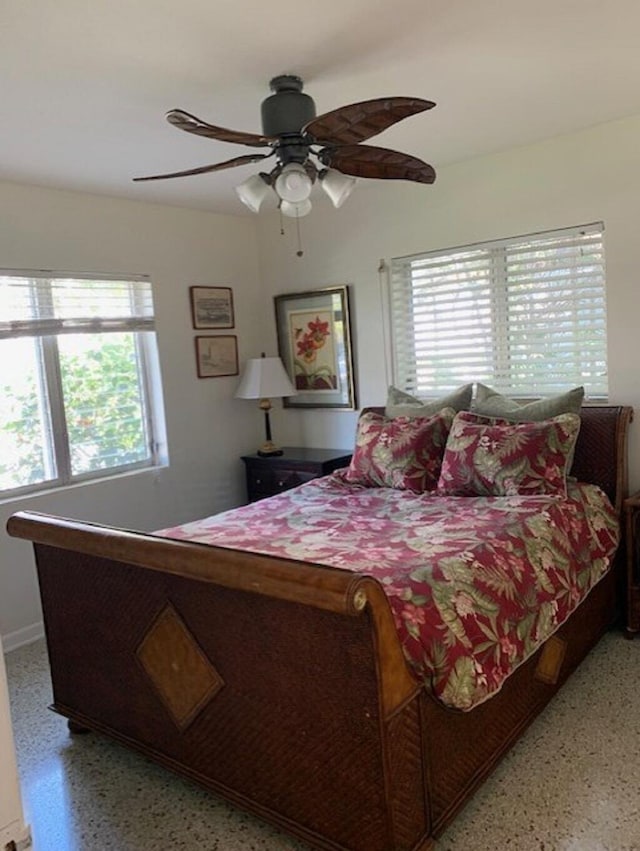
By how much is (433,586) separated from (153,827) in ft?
3.67

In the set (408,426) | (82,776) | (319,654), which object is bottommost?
(82,776)

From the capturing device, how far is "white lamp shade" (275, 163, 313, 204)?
2.15 m

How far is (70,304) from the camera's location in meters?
3.64

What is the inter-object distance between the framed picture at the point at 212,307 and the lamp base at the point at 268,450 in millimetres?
831

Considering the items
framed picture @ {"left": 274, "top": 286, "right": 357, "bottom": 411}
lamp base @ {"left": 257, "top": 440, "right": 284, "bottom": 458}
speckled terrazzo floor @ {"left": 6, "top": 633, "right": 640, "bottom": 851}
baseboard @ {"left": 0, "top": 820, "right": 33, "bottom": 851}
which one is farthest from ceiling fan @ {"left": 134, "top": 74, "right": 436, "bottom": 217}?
lamp base @ {"left": 257, "top": 440, "right": 284, "bottom": 458}

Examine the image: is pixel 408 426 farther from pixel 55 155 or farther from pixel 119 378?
pixel 55 155

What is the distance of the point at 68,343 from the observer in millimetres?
3670

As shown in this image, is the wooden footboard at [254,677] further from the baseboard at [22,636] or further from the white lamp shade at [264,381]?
the white lamp shade at [264,381]

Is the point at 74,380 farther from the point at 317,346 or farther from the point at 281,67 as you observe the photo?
the point at 281,67

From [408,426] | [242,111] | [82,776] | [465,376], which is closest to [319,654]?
[82,776]

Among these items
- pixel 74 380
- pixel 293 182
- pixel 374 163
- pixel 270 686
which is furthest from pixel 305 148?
pixel 74 380

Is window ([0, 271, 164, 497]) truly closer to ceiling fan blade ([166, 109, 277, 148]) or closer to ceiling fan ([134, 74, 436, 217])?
ceiling fan ([134, 74, 436, 217])

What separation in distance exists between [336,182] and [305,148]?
175 mm

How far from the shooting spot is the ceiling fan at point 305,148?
199 centimetres
